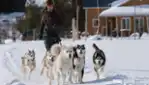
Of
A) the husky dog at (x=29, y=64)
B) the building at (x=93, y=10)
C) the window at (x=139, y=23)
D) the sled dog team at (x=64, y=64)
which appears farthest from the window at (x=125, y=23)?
the sled dog team at (x=64, y=64)

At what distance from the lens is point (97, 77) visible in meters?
9.24

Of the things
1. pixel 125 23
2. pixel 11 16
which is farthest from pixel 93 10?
pixel 11 16

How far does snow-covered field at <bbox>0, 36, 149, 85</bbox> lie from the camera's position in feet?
29.0

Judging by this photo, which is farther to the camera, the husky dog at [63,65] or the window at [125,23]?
the window at [125,23]

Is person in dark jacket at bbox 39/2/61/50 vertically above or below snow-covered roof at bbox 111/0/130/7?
above

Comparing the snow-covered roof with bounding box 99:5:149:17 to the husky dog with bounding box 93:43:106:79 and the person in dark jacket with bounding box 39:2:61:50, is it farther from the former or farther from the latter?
the husky dog with bounding box 93:43:106:79

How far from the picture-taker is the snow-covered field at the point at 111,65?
884 centimetres

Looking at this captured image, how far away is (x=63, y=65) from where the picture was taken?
26.2 ft

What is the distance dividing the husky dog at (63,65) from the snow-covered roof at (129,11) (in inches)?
644

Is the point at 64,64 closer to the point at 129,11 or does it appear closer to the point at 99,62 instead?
the point at 99,62

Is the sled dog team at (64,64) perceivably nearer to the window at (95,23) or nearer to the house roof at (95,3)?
the window at (95,23)

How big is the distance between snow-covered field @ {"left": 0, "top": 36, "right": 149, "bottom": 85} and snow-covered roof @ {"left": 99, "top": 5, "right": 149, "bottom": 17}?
11224 mm

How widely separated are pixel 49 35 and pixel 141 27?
17.0 metres

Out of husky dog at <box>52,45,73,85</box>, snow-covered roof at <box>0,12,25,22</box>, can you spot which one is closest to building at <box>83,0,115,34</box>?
snow-covered roof at <box>0,12,25,22</box>
